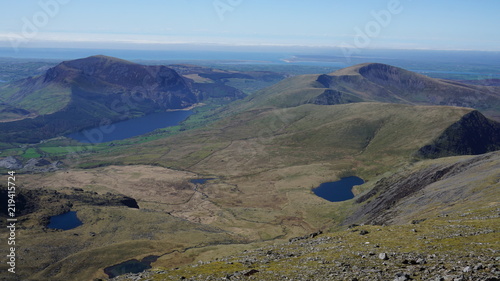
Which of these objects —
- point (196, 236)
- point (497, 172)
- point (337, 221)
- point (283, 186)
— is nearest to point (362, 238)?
point (497, 172)

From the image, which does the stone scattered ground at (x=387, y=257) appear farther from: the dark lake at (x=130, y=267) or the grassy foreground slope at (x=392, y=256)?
the dark lake at (x=130, y=267)

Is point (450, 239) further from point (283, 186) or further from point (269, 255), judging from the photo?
point (283, 186)

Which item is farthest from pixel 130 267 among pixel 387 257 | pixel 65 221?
pixel 387 257

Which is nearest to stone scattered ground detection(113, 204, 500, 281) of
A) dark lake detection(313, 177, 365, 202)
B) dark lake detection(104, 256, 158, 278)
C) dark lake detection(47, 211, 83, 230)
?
dark lake detection(104, 256, 158, 278)

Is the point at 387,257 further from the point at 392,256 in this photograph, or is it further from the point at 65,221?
the point at 65,221

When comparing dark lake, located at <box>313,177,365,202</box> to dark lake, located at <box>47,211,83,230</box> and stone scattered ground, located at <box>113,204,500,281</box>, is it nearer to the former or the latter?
stone scattered ground, located at <box>113,204,500,281</box>

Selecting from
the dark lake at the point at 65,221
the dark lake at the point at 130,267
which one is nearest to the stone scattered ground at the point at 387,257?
the dark lake at the point at 130,267
